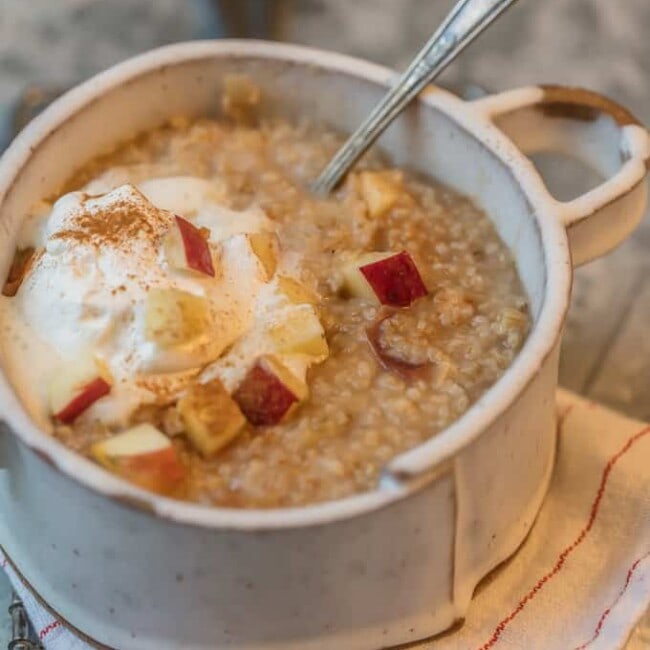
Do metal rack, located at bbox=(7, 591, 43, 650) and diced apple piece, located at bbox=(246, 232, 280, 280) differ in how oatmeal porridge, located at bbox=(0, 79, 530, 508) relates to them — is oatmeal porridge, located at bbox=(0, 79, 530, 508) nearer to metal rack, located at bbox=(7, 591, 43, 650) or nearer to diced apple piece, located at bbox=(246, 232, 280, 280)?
diced apple piece, located at bbox=(246, 232, 280, 280)

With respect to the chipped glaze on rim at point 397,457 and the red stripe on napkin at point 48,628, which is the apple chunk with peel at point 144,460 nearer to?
the chipped glaze on rim at point 397,457

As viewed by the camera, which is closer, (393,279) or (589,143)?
(393,279)

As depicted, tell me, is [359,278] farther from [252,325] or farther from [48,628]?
[48,628]

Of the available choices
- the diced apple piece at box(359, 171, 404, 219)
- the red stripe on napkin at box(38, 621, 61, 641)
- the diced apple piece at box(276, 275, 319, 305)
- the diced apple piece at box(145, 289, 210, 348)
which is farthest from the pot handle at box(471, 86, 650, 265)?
the red stripe on napkin at box(38, 621, 61, 641)

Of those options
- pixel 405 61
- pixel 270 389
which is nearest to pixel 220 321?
pixel 270 389

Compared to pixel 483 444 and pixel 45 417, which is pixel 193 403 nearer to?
pixel 45 417

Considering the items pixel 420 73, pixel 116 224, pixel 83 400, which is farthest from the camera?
pixel 420 73

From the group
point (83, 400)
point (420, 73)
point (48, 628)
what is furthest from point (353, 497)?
point (420, 73)
